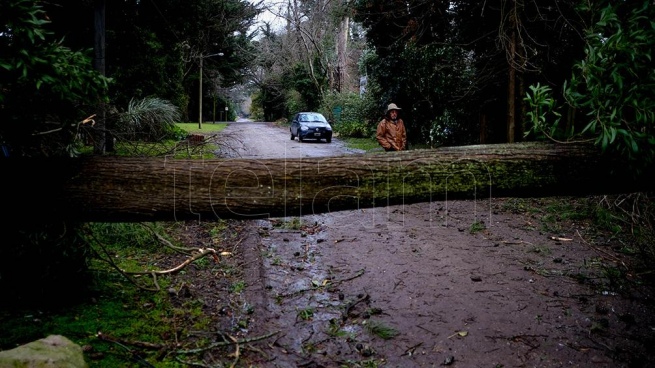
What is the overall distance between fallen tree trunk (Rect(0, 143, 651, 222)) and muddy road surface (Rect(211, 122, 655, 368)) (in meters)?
1.32

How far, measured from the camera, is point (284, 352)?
12.3 ft

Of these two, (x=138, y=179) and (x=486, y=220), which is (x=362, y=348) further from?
(x=486, y=220)

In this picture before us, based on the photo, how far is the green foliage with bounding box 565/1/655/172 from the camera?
9.71 feet

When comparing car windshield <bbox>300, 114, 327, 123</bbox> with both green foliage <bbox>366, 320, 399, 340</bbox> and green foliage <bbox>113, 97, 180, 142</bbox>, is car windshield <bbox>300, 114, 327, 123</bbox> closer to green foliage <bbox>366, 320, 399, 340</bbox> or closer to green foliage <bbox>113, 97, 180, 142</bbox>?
green foliage <bbox>113, 97, 180, 142</bbox>

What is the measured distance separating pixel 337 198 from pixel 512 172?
145cm

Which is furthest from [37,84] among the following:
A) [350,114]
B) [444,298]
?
[350,114]

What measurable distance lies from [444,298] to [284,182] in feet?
8.10

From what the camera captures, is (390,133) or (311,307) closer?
(311,307)

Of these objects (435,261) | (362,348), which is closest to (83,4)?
(435,261)

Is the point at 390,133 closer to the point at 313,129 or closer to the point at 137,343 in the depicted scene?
the point at 137,343

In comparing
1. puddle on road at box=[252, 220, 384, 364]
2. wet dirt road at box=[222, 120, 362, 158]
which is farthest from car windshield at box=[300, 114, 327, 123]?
puddle on road at box=[252, 220, 384, 364]

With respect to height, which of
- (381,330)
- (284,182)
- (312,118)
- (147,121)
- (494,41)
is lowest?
(381,330)

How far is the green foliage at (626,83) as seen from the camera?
2.96 meters

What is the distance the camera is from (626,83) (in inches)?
122
